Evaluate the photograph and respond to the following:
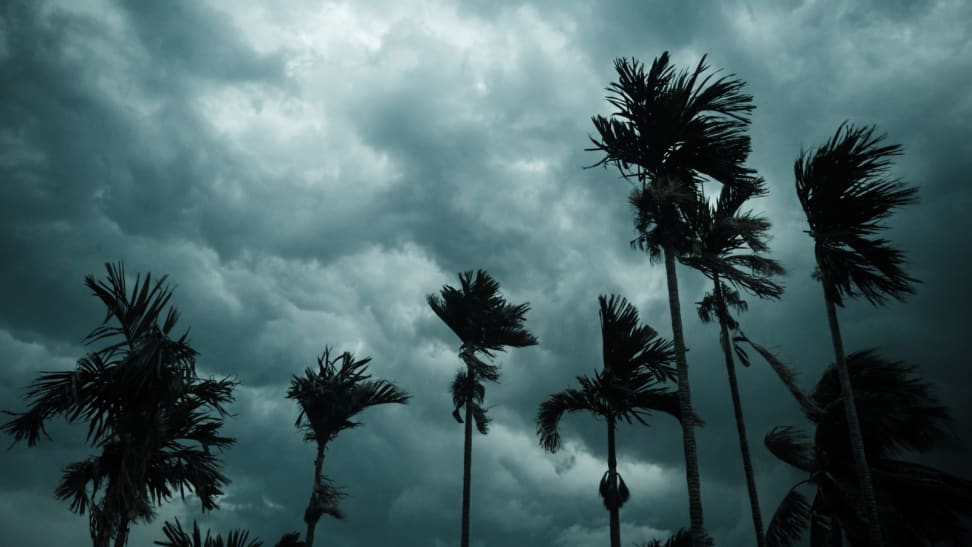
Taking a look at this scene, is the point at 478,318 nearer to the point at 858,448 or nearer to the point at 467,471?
the point at 467,471

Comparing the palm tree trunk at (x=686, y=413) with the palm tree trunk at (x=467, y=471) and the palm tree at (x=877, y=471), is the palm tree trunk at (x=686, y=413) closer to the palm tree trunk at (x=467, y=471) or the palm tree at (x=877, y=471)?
the palm tree at (x=877, y=471)

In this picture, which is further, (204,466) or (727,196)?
(727,196)

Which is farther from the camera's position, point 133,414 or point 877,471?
point 877,471

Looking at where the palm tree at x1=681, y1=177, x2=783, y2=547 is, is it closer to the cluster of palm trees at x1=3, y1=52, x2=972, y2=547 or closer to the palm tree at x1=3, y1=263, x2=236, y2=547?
the cluster of palm trees at x1=3, y1=52, x2=972, y2=547

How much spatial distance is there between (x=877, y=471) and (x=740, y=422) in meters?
3.86

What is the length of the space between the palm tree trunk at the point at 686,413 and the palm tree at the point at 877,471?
367 centimetres

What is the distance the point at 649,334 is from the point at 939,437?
7541mm

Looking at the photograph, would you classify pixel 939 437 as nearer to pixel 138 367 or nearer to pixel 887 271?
pixel 887 271

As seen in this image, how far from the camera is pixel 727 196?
18.7 m

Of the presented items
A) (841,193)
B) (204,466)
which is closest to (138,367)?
(204,466)

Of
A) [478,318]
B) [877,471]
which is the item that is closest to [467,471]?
[478,318]

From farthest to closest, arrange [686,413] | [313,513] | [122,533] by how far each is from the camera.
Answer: [313,513], [686,413], [122,533]

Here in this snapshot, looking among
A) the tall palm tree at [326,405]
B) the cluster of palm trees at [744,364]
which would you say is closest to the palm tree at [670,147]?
the cluster of palm trees at [744,364]

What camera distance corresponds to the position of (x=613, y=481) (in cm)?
1473
